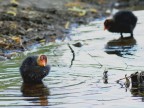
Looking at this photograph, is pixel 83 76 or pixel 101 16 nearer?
pixel 83 76

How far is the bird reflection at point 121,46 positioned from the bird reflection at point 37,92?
358cm

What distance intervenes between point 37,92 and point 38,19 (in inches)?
323

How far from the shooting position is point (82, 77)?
451 inches

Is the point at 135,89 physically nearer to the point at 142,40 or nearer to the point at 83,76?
the point at 83,76

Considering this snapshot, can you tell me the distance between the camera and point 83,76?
11.5 meters

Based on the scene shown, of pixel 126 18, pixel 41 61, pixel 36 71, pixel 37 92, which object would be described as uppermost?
pixel 126 18

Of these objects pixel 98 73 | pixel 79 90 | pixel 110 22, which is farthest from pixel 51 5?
pixel 79 90

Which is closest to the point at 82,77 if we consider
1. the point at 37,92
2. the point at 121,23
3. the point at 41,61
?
the point at 41,61

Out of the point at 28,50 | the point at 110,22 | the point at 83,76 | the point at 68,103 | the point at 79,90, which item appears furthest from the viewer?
the point at 110,22

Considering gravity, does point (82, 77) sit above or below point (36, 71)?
below

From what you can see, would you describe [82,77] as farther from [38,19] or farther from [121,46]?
[38,19]

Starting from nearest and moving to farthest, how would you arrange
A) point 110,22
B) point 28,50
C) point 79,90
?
point 79,90, point 28,50, point 110,22

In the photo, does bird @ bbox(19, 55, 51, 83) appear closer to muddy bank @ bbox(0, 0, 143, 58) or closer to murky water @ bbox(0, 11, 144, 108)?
murky water @ bbox(0, 11, 144, 108)

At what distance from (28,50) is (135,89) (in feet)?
17.0
